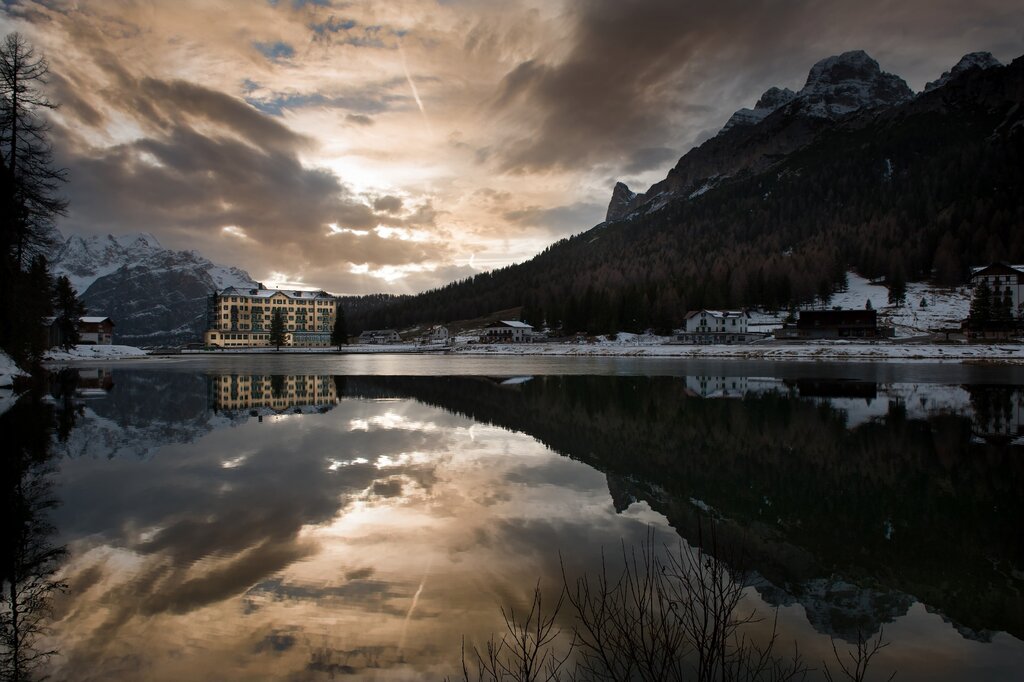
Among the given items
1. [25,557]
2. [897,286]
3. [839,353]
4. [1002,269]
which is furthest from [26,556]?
[897,286]

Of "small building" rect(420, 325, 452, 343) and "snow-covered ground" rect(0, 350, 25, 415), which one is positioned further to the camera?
"small building" rect(420, 325, 452, 343)

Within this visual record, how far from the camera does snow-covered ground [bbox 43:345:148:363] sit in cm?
8188

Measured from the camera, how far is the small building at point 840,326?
358 feet

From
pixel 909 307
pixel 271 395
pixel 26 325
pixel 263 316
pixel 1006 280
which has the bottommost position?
pixel 271 395

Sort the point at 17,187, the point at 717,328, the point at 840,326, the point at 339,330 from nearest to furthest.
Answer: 1. the point at 17,187
2. the point at 840,326
3. the point at 717,328
4. the point at 339,330

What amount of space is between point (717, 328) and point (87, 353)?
408ft

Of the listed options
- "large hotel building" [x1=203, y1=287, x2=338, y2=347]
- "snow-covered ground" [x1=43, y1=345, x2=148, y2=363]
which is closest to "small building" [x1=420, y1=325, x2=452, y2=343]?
"large hotel building" [x1=203, y1=287, x2=338, y2=347]

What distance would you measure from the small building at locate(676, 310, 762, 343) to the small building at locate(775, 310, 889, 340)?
26.6 ft

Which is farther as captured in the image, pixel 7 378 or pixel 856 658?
pixel 7 378

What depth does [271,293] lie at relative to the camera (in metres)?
185

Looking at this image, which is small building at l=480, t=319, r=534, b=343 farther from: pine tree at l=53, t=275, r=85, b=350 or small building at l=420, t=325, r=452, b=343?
pine tree at l=53, t=275, r=85, b=350

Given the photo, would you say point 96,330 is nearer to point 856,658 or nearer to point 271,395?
point 271,395

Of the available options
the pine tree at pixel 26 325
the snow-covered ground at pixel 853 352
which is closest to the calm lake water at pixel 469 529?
the pine tree at pixel 26 325

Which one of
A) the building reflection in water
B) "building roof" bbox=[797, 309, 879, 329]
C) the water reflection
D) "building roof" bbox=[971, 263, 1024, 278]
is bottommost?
the building reflection in water
